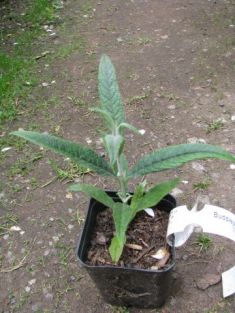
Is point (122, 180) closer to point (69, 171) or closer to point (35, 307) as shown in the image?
point (35, 307)

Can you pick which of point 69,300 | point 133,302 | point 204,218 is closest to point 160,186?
point 204,218

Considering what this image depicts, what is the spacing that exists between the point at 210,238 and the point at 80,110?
1207 millimetres

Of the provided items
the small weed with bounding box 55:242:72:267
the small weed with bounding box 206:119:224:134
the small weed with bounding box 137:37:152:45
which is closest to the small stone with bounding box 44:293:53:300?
the small weed with bounding box 55:242:72:267

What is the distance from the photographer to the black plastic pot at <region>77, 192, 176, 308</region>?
1.38m

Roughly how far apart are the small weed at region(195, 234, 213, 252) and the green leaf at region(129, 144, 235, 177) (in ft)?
2.14

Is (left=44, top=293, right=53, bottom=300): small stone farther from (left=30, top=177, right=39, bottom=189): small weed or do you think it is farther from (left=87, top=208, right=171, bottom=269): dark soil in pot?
(left=30, top=177, right=39, bottom=189): small weed

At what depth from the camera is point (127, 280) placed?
1433 mm

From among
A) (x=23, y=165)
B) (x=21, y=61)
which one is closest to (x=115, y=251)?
(x=23, y=165)

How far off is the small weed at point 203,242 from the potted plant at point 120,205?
31 centimetres

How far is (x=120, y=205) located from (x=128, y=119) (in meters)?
1.23

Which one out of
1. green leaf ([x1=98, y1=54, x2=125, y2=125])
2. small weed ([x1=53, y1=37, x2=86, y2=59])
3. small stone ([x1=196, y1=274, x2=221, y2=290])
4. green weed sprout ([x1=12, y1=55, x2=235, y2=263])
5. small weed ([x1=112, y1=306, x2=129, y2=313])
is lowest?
small weed ([x1=112, y1=306, x2=129, y2=313])

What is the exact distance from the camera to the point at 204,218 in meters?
1.39

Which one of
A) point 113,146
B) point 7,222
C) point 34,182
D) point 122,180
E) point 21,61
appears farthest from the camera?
point 21,61

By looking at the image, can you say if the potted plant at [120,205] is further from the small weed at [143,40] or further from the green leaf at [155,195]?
the small weed at [143,40]
